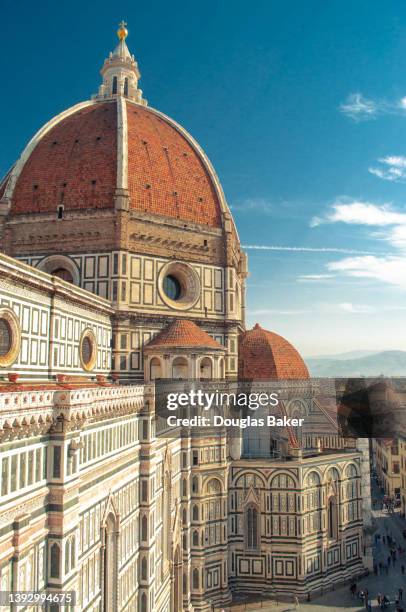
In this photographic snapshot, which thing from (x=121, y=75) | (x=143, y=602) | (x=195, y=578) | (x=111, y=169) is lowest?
(x=195, y=578)

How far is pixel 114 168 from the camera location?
3164 centimetres

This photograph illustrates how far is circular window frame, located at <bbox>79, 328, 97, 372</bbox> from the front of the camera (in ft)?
83.9

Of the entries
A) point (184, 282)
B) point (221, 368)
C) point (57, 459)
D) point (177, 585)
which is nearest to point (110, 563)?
point (57, 459)

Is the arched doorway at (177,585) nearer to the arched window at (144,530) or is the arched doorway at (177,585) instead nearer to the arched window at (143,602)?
the arched window at (143,602)

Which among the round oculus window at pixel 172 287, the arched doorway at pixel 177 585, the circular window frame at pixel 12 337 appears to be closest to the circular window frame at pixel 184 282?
the round oculus window at pixel 172 287

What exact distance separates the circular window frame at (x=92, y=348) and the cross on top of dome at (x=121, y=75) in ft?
65.7

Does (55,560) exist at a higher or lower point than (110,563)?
higher

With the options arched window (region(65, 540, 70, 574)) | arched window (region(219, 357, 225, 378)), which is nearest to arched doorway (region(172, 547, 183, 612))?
arched window (region(219, 357, 225, 378))

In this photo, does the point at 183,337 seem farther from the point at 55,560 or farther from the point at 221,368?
the point at 55,560

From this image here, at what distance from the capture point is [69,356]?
2422 cm

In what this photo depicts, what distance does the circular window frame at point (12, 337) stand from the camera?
19.4m

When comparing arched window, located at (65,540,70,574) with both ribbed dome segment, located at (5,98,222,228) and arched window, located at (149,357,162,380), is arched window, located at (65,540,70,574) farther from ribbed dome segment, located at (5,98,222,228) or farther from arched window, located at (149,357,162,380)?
ribbed dome segment, located at (5,98,222,228)

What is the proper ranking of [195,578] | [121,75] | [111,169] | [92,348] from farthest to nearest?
1. [121,75]
2. [111,169]
3. [195,578]
4. [92,348]

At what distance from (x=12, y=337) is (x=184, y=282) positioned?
13.7 metres
